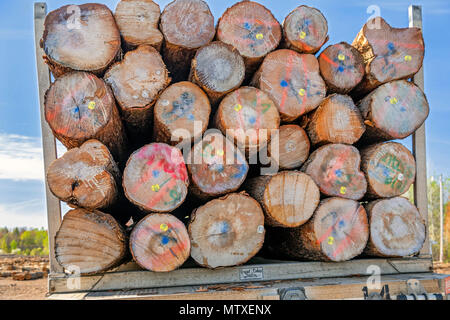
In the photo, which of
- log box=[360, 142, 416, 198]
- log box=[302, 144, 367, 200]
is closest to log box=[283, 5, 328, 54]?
log box=[302, 144, 367, 200]

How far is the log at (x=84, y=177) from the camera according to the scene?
2.47 meters

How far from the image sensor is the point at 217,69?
9.36 ft

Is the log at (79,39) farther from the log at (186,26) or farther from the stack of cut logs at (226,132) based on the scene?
the log at (186,26)

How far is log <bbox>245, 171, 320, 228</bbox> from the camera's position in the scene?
2793 millimetres

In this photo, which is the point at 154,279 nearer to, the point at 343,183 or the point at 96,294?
the point at 96,294

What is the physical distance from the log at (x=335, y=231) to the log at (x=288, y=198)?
108 millimetres

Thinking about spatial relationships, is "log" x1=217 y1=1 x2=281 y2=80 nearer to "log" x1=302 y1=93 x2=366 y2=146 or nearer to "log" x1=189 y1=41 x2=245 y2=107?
"log" x1=189 y1=41 x2=245 y2=107

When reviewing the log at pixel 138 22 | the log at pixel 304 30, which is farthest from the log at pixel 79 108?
the log at pixel 304 30

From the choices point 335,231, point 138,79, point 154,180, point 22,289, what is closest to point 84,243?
point 154,180

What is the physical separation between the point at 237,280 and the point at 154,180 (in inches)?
36.4

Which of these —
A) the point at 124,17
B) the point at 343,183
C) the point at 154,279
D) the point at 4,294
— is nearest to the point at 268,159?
the point at 343,183

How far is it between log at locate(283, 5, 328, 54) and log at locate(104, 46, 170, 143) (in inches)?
41.3
